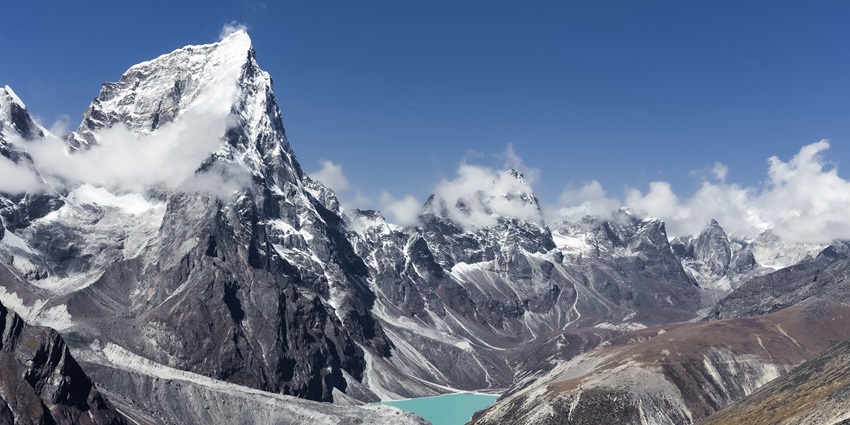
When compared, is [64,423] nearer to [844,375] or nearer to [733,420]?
[733,420]

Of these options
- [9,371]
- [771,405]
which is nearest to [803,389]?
[771,405]

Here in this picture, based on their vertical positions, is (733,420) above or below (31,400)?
below

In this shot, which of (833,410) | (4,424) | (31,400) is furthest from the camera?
(31,400)

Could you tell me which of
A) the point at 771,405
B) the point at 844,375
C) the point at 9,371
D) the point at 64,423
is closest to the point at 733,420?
the point at 771,405

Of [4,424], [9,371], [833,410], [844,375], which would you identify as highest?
[9,371]

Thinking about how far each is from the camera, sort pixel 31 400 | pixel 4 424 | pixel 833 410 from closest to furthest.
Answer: pixel 833 410 → pixel 4 424 → pixel 31 400

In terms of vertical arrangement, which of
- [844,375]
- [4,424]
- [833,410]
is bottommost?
[833,410]

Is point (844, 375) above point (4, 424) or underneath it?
underneath

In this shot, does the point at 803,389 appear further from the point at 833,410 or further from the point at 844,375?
the point at 833,410

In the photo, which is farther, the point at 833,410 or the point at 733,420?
the point at 733,420
